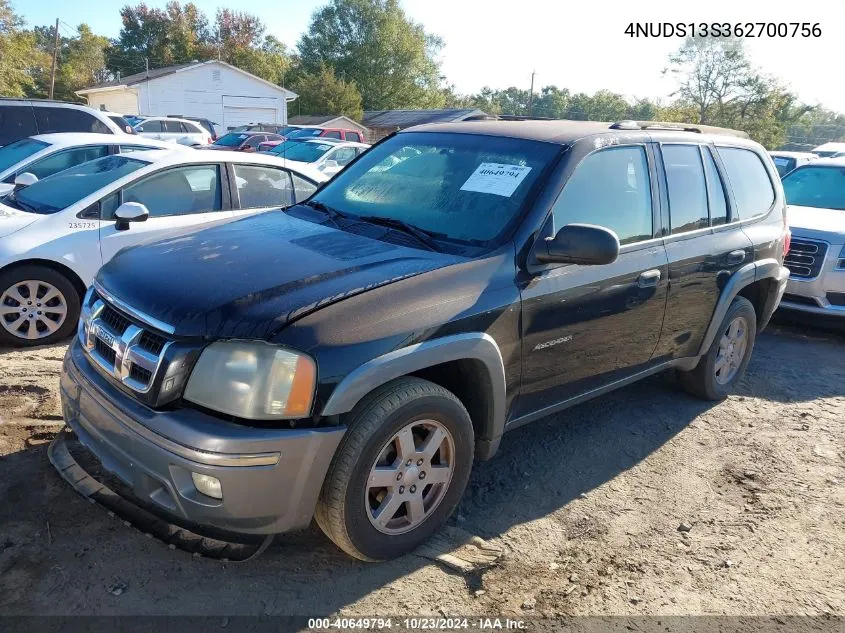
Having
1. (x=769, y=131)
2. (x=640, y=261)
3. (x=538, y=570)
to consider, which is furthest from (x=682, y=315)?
(x=769, y=131)

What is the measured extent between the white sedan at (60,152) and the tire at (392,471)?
5.69 m

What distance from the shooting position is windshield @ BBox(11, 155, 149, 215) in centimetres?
546

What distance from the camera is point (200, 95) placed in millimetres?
44219

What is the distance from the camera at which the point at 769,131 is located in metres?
44.0

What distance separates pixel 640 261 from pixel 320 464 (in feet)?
7.06

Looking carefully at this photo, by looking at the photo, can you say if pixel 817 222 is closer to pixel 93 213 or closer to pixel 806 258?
pixel 806 258

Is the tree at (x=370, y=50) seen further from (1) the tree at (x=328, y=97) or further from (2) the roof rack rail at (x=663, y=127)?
(2) the roof rack rail at (x=663, y=127)

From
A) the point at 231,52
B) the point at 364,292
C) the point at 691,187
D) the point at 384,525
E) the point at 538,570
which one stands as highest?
the point at 231,52

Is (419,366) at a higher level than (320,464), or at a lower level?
higher

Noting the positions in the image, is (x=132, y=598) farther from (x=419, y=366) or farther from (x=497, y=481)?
(x=497, y=481)

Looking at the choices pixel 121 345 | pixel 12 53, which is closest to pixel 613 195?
pixel 121 345

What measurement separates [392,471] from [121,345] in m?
1.21

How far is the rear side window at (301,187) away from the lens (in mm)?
6453

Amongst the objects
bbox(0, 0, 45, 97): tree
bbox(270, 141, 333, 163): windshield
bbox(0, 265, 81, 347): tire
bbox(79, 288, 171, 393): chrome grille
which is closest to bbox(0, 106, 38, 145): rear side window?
bbox(270, 141, 333, 163): windshield
